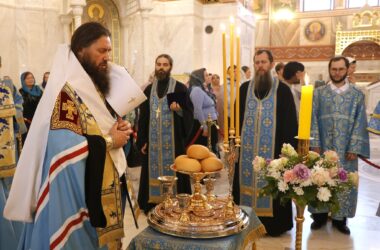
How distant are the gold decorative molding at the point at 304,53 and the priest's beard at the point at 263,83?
16.1 meters

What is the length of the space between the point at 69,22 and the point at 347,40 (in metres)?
14.5

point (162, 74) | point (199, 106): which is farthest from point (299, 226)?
point (199, 106)

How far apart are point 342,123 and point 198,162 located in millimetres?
2521

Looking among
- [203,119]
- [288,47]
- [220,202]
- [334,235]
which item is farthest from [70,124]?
[288,47]

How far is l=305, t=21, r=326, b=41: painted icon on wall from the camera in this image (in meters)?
19.2

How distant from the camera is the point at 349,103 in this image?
4.07 metres

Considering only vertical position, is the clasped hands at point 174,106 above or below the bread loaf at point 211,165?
above

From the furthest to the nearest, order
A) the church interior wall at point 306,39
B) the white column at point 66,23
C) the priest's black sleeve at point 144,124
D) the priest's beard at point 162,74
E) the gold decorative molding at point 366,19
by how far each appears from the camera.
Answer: the church interior wall at point 306,39, the gold decorative molding at point 366,19, the white column at point 66,23, the priest's black sleeve at point 144,124, the priest's beard at point 162,74

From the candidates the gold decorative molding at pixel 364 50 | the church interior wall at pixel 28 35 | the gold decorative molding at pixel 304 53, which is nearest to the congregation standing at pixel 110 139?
the church interior wall at pixel 28 35

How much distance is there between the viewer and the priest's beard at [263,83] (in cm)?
391

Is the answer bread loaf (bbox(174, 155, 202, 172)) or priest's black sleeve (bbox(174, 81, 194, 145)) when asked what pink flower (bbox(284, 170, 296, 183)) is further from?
priest's black sleeve (bbox(174, 81, 194, 145))

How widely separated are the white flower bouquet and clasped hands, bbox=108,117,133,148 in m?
0.76

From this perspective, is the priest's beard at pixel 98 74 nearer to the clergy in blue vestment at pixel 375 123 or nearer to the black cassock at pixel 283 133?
the black cassock at pixel 283 133

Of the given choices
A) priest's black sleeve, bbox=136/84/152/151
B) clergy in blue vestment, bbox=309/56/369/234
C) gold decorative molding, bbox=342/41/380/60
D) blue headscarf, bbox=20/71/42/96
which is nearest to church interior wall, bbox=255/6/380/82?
gold decorative molding, bbox=342/41/380/60
